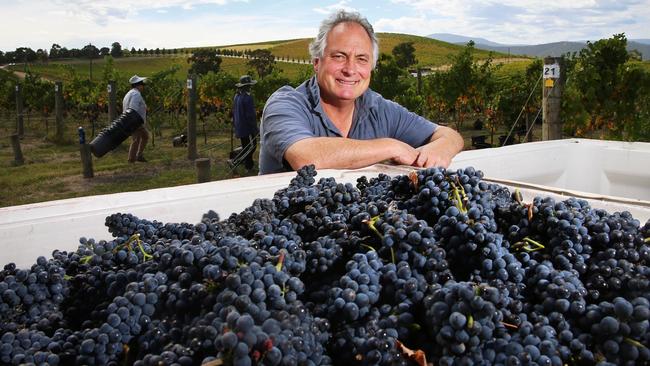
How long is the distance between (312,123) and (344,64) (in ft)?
1.14

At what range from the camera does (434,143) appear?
2512 mm

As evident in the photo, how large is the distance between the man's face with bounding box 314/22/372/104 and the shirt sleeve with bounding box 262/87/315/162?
169mm

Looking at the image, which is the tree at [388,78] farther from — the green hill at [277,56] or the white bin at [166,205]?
the green hill at [277,56]

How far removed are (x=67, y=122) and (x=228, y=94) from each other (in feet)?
27.6

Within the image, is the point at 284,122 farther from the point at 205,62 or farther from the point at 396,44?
the point at 396,44

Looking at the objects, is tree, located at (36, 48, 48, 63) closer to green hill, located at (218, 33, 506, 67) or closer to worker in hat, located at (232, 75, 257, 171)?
green hill, located at (218, 33, 506, 67)

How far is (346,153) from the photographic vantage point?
218 centimetres

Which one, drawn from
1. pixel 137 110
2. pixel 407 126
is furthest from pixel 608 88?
pixel 137 110

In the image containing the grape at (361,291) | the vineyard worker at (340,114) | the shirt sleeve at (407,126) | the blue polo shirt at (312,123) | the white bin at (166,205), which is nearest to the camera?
the grape at (361,291)

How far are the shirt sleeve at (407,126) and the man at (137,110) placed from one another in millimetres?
9084

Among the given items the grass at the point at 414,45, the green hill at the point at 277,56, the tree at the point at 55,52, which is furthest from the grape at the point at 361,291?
the tree at the point at 55,52

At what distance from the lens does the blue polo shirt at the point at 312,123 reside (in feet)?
8.14

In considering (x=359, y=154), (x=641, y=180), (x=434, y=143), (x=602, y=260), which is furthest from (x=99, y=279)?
(x=641, y=180)

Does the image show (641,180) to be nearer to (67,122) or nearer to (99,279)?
(99,279)
